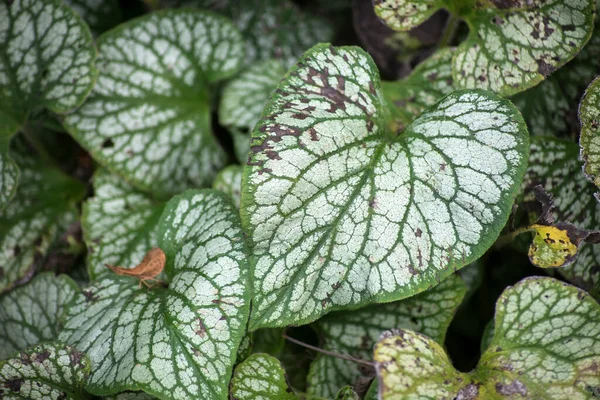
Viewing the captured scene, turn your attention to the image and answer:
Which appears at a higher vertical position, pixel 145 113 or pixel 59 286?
pixel 145 113

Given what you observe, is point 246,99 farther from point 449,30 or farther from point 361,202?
point 361,202

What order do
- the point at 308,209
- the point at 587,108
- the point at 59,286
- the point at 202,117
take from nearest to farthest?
the point at 308,209 → the point at 587,108 → the point at 59,286 → the point at 202,117

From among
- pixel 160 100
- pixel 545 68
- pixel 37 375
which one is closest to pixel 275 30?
pixel 160 100

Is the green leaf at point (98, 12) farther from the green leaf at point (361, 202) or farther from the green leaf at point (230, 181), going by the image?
the green leaf at point (361, 202)

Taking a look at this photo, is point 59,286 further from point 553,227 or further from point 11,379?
point 553,227

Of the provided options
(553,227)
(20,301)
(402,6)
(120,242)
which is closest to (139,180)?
(120,242)
